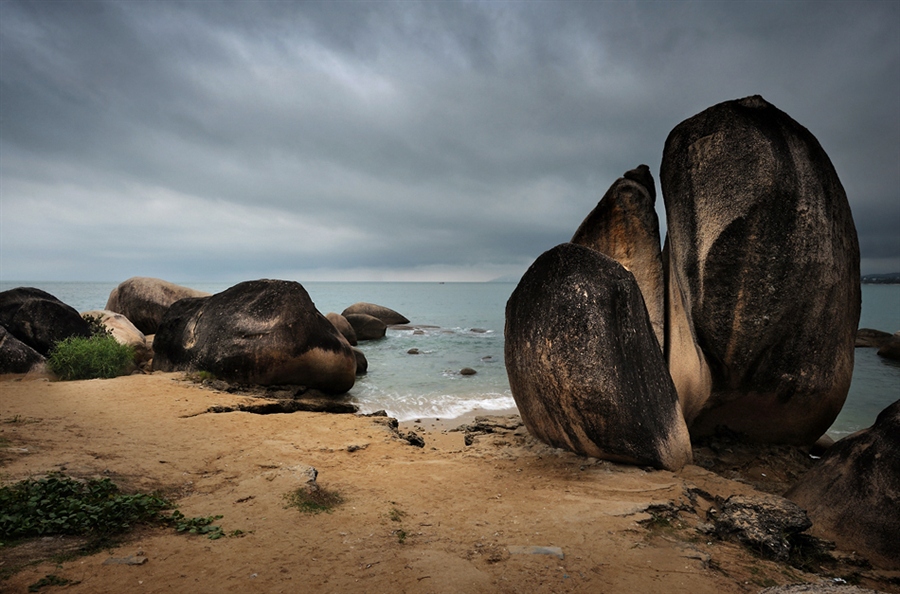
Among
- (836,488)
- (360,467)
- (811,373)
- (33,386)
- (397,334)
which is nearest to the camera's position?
(836,488)

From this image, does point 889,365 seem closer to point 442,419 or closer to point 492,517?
point 442,419

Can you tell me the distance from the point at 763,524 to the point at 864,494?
131 centimetres

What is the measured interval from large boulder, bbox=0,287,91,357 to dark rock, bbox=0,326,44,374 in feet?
2.65

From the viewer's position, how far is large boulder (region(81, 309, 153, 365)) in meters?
12.7

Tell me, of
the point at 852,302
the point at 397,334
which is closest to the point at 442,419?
the point at 852,302

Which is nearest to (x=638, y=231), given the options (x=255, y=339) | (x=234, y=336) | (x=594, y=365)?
(x=594, y=365)

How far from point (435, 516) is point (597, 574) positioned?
1480 millimetres

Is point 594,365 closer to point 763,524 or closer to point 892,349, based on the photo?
point 763,524

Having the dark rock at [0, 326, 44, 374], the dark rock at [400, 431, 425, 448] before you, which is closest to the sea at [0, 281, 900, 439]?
the dark rock at [400, 431, 425, 448]

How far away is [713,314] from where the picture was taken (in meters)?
6.34

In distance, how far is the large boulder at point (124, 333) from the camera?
1273 cm

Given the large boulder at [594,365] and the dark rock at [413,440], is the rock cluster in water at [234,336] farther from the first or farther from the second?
the large boulder at [594,365]

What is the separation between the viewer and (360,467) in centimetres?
561

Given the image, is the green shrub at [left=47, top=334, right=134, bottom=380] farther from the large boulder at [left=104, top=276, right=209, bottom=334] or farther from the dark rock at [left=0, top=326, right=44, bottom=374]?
the large boulder at [left=104, top=276, right=209, bottom=334]
